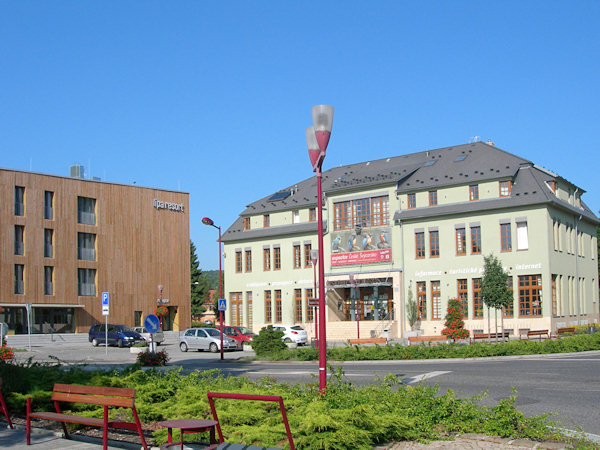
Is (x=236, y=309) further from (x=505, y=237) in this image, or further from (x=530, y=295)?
(x=530, y=295)

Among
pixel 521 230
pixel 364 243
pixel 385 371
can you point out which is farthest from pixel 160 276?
pixel 385 371

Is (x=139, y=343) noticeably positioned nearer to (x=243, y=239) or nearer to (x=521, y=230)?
(x=243, y=239)

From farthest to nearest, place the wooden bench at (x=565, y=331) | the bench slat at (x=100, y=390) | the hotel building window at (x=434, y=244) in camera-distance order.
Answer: the hotel building window at (x=434, y=244) < the wooden bench at (x=565, y=331) < the bench slat at (x=100, y=390)

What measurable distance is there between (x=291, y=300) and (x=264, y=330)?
74.0ft

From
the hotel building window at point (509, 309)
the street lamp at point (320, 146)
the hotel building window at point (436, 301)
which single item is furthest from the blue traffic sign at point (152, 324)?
the hotel building window at point (436, 301)

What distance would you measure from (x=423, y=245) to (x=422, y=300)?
3744 mm

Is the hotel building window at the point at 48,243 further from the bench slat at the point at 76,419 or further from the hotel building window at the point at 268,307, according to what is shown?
the bench slat at the point at 76,419

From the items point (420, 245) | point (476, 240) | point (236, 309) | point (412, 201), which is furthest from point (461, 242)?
point (236, 309)

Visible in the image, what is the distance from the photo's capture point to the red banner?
4975 centimetres

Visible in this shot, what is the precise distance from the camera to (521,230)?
145 feet

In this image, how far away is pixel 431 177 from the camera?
159 ft

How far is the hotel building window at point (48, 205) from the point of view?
→ 59.4 m

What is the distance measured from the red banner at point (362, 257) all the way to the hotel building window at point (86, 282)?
22.9m

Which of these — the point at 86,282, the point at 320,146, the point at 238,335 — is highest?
the point at 320,146
